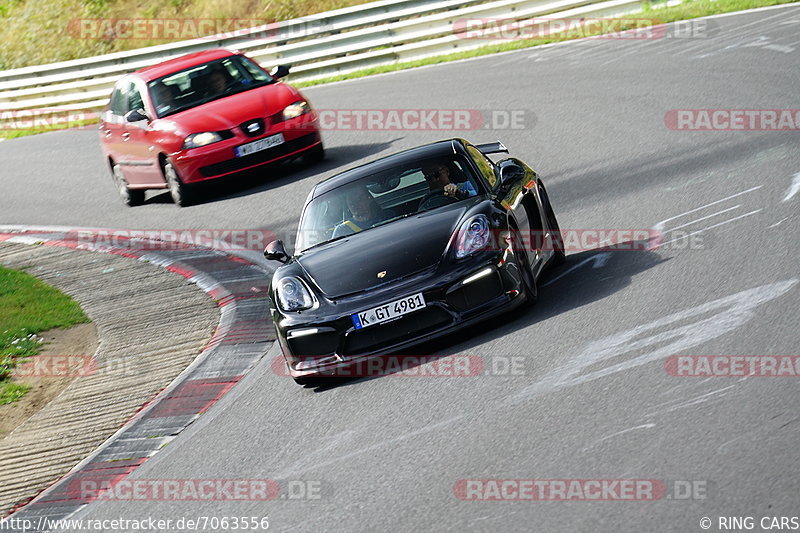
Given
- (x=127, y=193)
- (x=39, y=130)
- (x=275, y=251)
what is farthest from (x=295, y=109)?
(x=39, y=130)

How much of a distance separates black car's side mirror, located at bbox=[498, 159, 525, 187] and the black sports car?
1 cm

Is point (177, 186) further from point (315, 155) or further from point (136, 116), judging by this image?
point (315, 155)

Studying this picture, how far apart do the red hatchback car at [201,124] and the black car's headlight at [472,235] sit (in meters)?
7.51

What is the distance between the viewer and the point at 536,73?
60.8ft

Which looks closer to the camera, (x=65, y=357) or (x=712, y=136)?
(x=65, y=357)

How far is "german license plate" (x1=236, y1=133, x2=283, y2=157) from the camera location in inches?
589

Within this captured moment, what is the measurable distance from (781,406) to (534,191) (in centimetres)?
374

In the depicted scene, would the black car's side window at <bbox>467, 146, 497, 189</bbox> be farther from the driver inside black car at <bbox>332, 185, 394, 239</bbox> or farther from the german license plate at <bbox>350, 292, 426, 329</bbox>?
the german license plate at <bbox>350, 292, 426, 329</bbox>

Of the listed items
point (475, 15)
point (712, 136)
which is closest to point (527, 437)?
point (712, 136)

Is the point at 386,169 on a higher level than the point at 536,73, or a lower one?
higher

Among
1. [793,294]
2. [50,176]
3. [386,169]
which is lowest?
[50,176]

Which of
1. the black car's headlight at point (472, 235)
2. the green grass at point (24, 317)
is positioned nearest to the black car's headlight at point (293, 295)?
the black car's headlight at point (472, 235)

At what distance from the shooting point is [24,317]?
1144 centimetres

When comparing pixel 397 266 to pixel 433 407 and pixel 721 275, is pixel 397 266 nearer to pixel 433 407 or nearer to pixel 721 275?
pixel 433 407
